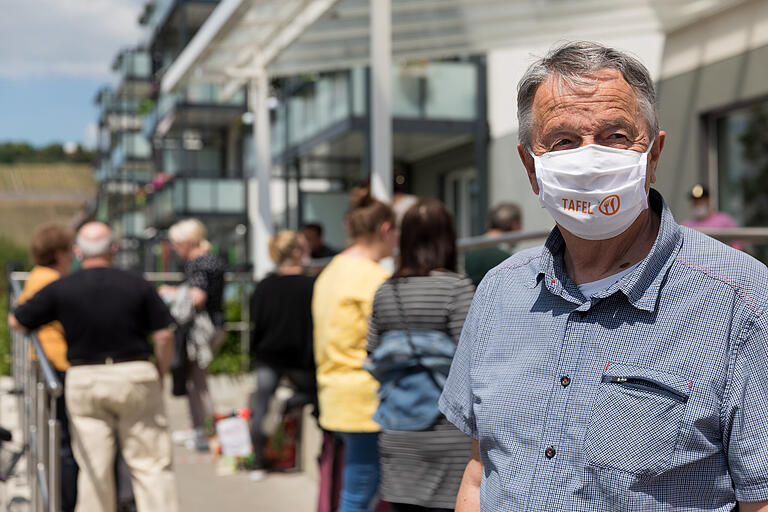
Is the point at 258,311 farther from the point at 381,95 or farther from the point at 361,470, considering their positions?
the point at 361,470

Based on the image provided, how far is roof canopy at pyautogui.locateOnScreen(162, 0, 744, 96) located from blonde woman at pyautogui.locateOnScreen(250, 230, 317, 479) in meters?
1.96

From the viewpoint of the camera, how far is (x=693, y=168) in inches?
365

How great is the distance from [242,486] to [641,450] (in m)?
5.77

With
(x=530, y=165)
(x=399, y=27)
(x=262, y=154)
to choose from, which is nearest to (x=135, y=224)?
(x=262, y=154)

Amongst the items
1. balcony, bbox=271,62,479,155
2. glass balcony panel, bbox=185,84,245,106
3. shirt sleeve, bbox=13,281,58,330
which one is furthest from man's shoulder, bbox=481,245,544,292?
glass balcony panel, bbox=185,84,245,106

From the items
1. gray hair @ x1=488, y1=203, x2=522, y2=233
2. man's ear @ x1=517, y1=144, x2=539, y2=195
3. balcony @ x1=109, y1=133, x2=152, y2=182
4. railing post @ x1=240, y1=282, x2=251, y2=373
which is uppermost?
balcony @ x1=109, y1=133, x2=152, y2=182

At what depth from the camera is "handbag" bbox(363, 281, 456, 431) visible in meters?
3.53

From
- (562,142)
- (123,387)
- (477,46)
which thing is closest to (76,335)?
(123,387)

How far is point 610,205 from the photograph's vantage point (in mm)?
1637

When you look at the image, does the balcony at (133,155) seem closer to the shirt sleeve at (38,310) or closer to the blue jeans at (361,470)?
the shirt sleeve at (38,310)

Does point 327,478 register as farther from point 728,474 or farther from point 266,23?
point 266,23

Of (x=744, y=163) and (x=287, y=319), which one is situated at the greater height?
(x=744, y=163)

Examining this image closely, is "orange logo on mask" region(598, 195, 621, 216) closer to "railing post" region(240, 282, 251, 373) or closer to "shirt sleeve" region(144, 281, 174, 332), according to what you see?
"shirt sleeve" region(144, 281, 174, 332)

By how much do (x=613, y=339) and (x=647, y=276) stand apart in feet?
0.40
